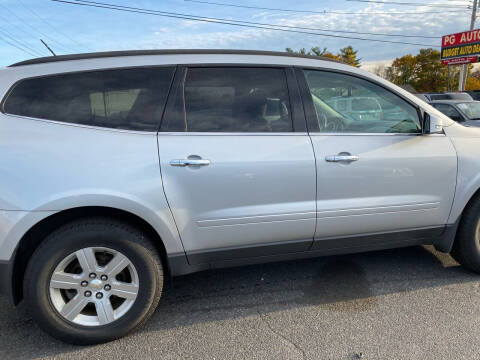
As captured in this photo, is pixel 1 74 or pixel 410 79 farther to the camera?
pixel 410 79

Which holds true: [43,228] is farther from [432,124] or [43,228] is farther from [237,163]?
[432,124]

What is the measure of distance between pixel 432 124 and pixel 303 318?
5.78 ft

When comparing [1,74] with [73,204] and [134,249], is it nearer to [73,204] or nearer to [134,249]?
[73,204]

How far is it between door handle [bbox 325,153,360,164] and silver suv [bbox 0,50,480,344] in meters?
0.02

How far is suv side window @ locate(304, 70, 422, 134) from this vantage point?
2.67 metres

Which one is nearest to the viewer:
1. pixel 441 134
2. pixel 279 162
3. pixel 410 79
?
pixel 279 162

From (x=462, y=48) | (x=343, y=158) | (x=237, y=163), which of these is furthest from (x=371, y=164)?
(x=462, y=48)

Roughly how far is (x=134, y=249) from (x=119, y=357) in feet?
2.19

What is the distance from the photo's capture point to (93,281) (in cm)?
223

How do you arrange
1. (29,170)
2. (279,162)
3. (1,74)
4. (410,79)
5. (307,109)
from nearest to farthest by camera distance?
(29,170) < (1,74) < (279,162) < (307,109) < (410,79)

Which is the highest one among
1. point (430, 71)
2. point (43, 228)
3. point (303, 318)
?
point (43, 228)

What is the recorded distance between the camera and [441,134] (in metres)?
2.77

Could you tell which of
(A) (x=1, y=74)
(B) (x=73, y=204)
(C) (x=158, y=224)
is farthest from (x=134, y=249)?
(A) (x=1, y=74)

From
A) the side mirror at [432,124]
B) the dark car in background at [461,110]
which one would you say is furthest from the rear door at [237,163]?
the dark car in background at [461,110]
